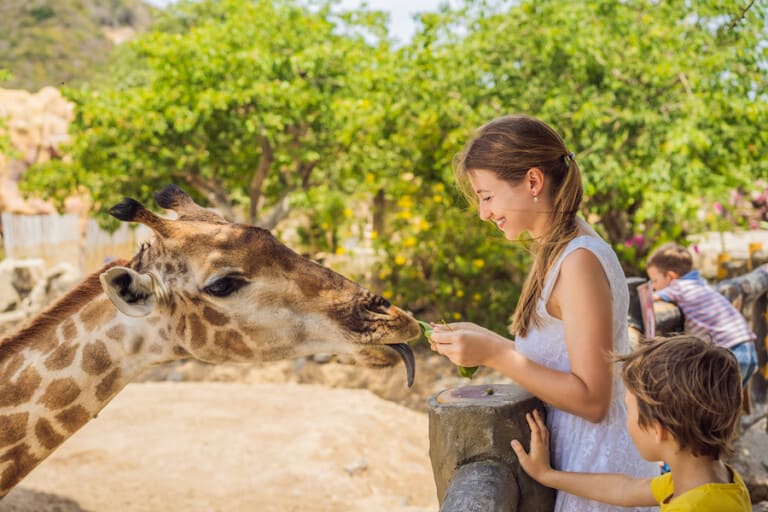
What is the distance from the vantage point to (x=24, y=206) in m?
23.0

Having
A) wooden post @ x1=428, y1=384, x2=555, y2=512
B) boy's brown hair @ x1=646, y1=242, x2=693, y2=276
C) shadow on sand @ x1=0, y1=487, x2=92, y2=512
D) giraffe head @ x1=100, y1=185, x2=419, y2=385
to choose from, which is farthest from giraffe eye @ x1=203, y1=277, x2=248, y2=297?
boy's brown hair @ x1=646, y1=242, x2=693, y2=276

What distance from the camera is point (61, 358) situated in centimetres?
244

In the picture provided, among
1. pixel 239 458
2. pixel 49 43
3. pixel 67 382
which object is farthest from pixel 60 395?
pixel 49 43

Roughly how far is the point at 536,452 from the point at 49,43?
43988 mm

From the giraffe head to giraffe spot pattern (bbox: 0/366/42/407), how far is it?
475 millimetres

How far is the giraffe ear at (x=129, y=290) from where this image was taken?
2160mm

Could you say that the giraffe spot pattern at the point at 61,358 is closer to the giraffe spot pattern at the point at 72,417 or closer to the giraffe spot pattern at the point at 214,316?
the giraffe spot pattern at the point at 72,417

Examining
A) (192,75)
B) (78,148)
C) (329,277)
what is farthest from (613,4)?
(78,148)

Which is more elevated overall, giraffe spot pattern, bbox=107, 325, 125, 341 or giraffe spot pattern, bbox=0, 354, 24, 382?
giraffe spot pattern, bbox=107, 325, 125, 341

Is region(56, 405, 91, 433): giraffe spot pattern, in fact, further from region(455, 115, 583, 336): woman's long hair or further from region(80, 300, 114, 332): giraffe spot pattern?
region(455, 115, 583, 336): woman's long hair

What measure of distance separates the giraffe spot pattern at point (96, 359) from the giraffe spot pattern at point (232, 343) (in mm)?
375

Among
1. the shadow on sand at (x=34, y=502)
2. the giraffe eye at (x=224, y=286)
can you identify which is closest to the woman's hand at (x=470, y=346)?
the giraffe eye at (x=224, y=286)

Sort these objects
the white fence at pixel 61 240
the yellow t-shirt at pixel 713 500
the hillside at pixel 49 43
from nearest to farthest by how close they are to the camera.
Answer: the yellow t-shirt at pixel 713 500
the white fence at pixel 61 240
the hillside at pixel 49 43

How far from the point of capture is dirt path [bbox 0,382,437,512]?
4.81m
